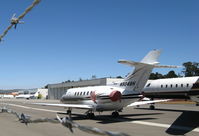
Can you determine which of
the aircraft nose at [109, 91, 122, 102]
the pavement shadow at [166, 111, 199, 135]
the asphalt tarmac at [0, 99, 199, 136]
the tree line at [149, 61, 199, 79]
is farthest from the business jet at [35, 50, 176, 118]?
the tree line at [149, 61, 199, 79]

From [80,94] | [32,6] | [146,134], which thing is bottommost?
[146,134]

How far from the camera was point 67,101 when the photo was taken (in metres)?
26.1

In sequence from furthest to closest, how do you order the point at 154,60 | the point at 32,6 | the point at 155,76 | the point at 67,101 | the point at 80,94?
1. the point at 155,76
2. the point at 67,101
3. the point at 80,94
4. the point at 154,60
5. the point at 32,6

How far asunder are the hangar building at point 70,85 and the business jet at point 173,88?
36179mm

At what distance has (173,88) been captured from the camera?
1108 inches

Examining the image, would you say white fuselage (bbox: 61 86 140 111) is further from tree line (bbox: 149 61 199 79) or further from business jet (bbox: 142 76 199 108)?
tree line (bbox: 149 61 199 79)

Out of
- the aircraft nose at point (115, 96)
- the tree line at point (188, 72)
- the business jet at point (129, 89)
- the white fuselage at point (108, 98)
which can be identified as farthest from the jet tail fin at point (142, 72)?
the tree line at point (188, 72)

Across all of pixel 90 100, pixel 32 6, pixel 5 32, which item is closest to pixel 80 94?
pixel 90 100

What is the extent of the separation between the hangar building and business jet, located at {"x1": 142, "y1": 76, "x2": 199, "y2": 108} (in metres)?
36.2

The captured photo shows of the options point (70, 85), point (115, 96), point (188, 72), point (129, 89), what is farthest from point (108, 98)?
point (188, 72)

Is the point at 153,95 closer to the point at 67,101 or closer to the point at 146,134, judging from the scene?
the point at 67,101

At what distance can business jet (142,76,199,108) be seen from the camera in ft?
86.0

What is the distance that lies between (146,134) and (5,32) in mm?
8989

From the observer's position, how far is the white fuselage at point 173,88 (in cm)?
2619
